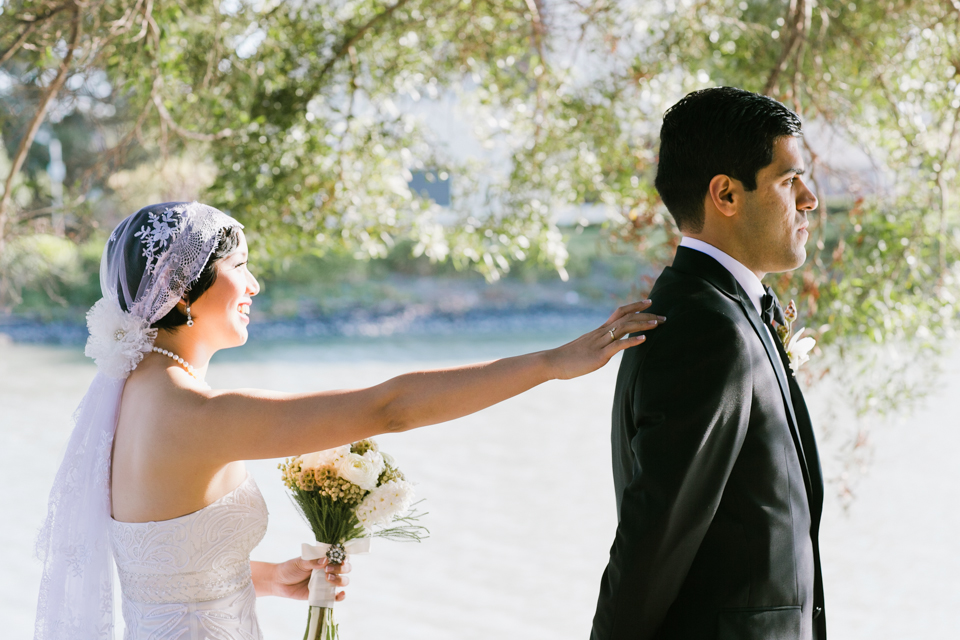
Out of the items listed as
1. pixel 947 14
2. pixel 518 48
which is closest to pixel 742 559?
pixel 947 14

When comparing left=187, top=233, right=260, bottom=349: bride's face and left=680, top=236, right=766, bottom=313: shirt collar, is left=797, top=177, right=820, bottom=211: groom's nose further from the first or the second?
left=187, top=233, right=260, bottom=349: bride's face

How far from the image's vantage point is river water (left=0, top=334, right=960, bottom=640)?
6031 mm

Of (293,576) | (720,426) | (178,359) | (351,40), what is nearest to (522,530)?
(351,40)

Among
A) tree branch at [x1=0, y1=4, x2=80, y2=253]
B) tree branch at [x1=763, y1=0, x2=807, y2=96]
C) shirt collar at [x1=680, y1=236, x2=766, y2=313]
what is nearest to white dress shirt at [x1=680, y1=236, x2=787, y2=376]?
shirt collar at [x1=680, y1=236, x2=766, y2=313]

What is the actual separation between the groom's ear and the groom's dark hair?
0.01m

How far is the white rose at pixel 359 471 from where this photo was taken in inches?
81.8

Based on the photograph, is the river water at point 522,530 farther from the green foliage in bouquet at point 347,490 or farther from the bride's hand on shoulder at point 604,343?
the bride's hand on shoulder at point 604,343

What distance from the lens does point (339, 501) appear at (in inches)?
83.9

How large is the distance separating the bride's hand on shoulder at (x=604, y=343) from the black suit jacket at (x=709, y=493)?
0.11 ft

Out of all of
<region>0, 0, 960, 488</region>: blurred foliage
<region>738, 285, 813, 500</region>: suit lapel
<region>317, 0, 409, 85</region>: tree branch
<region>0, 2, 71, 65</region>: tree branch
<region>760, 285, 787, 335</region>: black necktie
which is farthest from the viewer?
<region>317, 0, 409, 85</region>: tree branch

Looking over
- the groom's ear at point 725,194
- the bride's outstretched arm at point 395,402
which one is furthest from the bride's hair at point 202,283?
the groom's ear at point 725,194

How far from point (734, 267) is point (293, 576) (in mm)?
1390

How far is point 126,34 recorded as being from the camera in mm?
3582

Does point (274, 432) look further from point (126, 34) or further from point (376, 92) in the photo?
point (376, 92)
